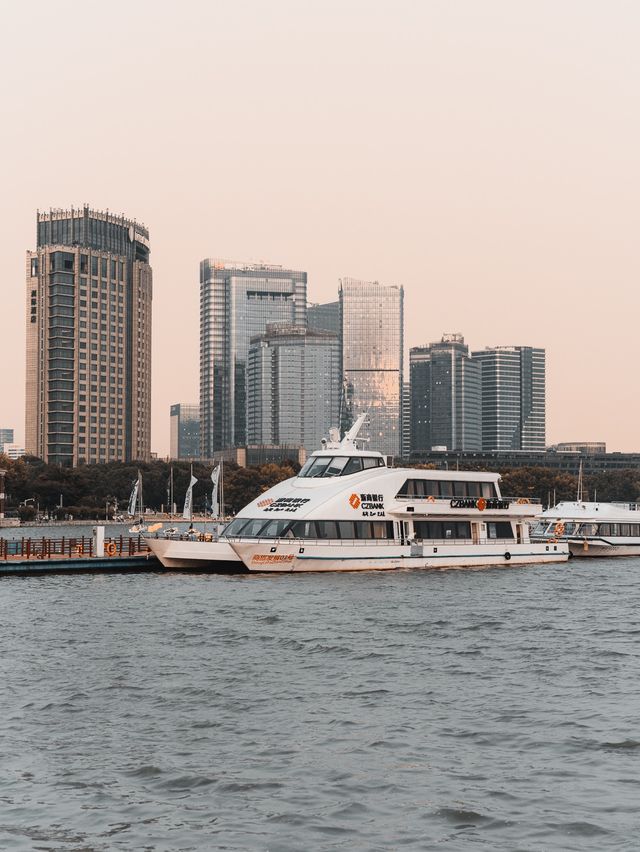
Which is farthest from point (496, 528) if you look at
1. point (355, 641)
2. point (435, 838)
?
point (435, 838)

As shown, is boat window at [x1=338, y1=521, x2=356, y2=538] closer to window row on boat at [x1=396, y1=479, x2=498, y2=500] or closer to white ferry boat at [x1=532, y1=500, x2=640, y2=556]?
window row on boat at [x1=396, y1=479, x2=498, y2=500]

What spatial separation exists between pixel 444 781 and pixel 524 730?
499 centimetres

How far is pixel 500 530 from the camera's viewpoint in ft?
241

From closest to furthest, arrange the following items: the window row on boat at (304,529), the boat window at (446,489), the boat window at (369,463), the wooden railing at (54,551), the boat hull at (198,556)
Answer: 1. the window row on boat at (304,529)
2. the boat hull at (198,556)
3. the boat window at (369,463)
4. the wooden railing at (54,551)
5. the boat window at (446,489)

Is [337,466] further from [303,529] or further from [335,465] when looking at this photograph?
[303,529]

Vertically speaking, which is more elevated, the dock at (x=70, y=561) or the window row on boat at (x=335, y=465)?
the window row on boat at (x=335, y=465)

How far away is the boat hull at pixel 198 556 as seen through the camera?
62.3 m

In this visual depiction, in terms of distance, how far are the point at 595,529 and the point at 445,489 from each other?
23.9 m

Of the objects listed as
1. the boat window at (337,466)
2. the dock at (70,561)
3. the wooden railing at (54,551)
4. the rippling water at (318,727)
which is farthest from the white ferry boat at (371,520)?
the rippling water at (318,727)

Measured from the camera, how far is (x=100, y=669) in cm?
3453

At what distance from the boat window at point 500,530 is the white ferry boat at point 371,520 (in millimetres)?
67

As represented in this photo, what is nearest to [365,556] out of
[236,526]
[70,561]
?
[236,526]

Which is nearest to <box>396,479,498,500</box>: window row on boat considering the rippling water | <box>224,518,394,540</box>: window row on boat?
<box>224,518,394,540</box>: window row on boat

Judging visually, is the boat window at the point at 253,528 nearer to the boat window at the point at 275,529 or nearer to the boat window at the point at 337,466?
Answer: the boat window at the point at 275,529
